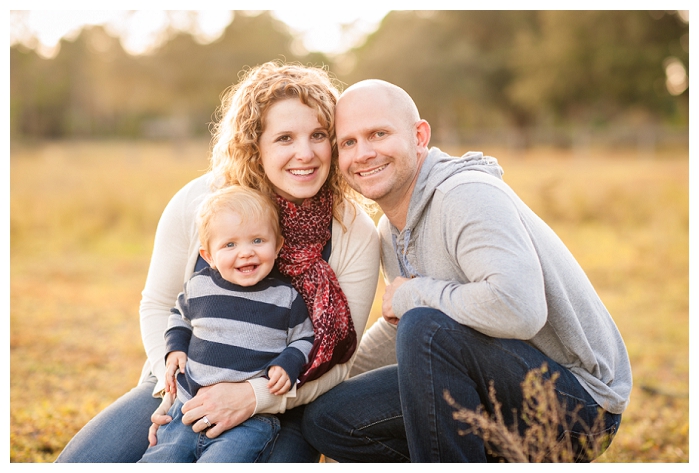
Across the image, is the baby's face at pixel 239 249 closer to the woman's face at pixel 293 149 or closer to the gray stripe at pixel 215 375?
the woman's face at pixel 293 149

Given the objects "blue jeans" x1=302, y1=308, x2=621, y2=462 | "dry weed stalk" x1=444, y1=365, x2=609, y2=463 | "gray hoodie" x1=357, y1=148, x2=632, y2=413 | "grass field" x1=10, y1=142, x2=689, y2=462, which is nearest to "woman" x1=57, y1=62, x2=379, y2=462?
"gray hoodie" x1=357, y1=148, x2=632, y2=413

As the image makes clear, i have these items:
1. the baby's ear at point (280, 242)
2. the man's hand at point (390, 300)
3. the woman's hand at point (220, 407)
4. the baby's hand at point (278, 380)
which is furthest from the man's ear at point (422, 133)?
the woman's hand at point (220, 407)

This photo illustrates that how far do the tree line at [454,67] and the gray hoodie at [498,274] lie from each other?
15922mm

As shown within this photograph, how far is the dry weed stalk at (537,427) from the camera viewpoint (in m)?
2.08

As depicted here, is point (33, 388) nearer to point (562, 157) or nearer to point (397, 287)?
point (397, 287)

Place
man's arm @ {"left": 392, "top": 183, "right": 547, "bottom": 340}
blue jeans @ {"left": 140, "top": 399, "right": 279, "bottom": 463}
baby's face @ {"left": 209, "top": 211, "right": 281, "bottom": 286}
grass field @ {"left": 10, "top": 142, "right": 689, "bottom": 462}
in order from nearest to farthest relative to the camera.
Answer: man's arm @ {"left": 392, "top": 183, "right": 547, "bottom": 340} < blue jeans @ {"left": 140, "top": 399, "right": 279, "bottom": 463} < baby's face @ {"left": 209, "top": 211, "right": 281, "bottom": 286} < grass field @ {"left": 10, "top": 142, "right": 689, "bottom": 462}

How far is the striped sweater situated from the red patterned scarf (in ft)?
0.18

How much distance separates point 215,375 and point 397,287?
0.82 metres

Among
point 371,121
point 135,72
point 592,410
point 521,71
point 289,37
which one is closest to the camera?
point 592,410

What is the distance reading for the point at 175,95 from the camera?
24266mm

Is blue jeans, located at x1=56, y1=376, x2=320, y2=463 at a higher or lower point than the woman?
lower

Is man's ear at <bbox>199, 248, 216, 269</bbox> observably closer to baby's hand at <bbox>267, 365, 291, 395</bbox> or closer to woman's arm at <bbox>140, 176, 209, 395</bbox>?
woman's arm at <bbox>140, 176, 209, 395</bbox>

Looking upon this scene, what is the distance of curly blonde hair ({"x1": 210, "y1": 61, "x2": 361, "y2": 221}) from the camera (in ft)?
8.41
